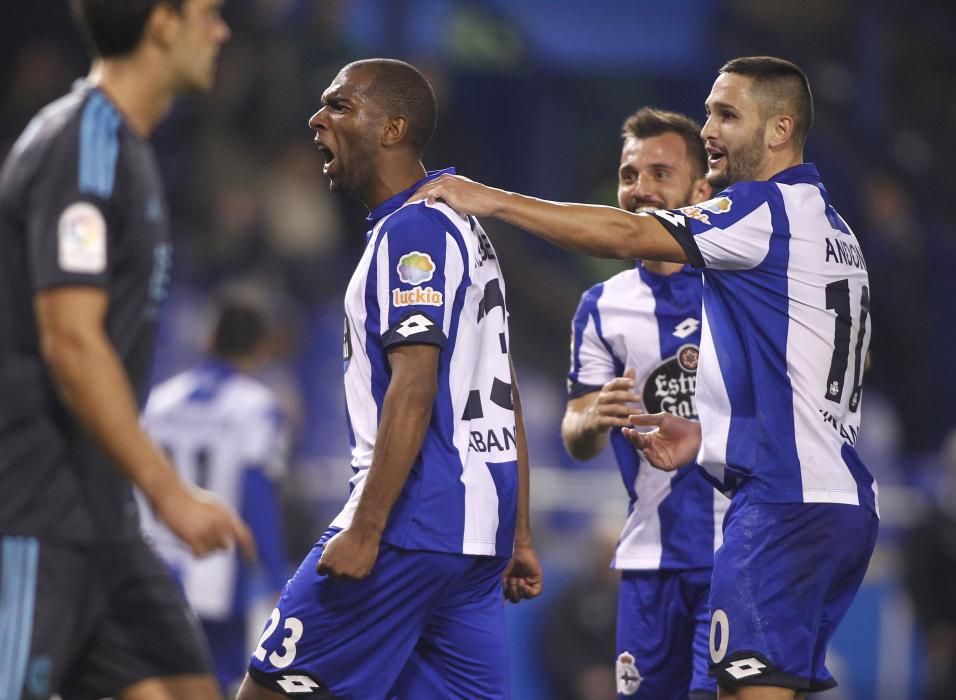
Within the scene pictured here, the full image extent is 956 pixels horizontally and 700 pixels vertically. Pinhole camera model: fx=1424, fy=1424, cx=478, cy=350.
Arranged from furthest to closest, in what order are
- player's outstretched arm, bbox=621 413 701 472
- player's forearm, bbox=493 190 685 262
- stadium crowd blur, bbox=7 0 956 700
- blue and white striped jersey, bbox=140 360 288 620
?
stadium crowd blur, bbox=7 0 956 700
blue and white striped jersey, bbox=140 360 288 620
player's outstretched arm, bbox=621 413 701 472
player's forearm, bbox=493 190 685 262

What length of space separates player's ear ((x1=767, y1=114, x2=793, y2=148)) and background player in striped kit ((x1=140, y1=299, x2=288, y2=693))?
3.49m

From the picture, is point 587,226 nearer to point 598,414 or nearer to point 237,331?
point 598,414

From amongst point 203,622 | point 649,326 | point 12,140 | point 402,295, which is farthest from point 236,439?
point 12,140

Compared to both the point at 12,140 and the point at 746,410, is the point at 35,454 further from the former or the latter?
the point at 12,140

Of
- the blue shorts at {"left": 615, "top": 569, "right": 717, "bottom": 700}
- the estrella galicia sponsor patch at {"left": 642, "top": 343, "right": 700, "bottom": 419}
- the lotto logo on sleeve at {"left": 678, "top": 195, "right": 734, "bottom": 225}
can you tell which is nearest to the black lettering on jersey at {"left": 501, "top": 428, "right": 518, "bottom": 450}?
the lotto logo on sleeve at {"left": 678, "top": 195, "right": 734, "bottom": 225}

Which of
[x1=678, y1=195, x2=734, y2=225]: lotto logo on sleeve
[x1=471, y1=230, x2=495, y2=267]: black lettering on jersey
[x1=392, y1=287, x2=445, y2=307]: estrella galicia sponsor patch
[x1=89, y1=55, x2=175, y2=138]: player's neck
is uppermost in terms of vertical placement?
[x1=89, y1=55, x2=175, y2=138]: player's neck

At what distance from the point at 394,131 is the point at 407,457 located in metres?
1.05

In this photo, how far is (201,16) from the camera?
3.71m

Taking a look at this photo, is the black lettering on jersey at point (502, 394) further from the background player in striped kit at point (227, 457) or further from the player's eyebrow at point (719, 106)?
the background player in striped kit at point (227, 457)

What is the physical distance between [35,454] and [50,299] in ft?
1.35

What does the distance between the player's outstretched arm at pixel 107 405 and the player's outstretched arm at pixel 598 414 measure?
6.14 ft

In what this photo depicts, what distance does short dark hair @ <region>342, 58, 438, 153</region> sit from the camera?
4355 millimetres

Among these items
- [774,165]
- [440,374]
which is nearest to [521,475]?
[440,374]

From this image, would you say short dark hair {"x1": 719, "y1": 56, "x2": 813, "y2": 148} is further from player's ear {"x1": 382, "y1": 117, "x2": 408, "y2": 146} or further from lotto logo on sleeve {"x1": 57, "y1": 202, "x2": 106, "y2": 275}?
lotto logo on sleeve {"x1": 57, "y1": 202, "x2": 106, "y2": 275}
